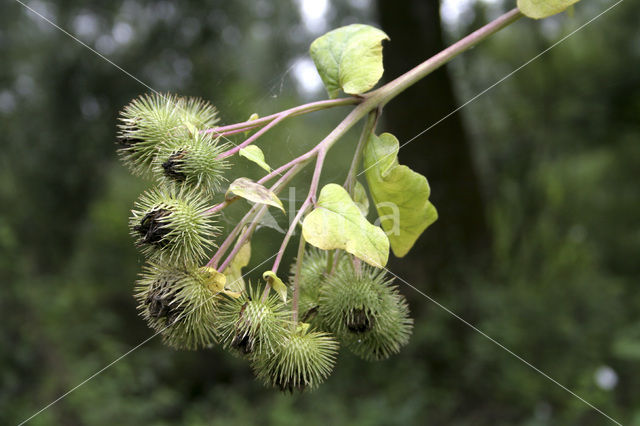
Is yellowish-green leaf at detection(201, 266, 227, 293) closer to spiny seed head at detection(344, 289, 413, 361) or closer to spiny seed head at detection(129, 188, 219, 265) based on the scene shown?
spiny seed head at detection(129, 188, 219, 265)

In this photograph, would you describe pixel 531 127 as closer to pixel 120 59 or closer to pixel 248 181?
pixel 120 59

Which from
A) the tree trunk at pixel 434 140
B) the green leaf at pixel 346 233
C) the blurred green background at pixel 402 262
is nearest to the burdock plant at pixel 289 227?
the green leaf at pixel 346 233

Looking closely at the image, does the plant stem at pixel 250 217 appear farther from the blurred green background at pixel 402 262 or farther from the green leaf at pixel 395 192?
the blurred green background at pixel 402 262

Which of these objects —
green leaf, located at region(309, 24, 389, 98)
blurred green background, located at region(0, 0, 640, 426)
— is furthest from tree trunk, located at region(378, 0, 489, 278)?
green leaf, located at region(309, 24, 389, 98)

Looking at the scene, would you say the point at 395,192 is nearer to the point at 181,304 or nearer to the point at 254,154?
the point at 254,154

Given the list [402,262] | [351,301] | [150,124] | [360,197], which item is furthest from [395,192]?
[402,262]
